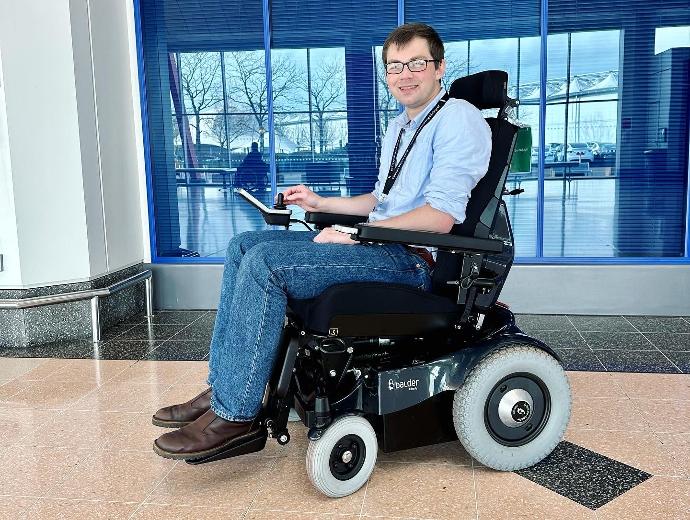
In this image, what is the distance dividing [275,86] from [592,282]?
2.10 metres

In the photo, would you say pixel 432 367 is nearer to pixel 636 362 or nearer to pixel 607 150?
pixel 636 362

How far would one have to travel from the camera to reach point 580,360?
297 centimetres

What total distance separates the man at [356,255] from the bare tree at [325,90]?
1896 mm

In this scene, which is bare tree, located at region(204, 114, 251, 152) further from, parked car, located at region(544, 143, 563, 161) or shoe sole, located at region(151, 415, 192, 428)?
shoe sole, located at region(151, 415, 192, 428)

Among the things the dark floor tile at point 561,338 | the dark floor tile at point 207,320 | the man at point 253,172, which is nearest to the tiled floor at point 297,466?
the dark floor tile at point 561,338

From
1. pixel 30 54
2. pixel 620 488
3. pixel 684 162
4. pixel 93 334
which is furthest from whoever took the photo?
pixel 684 162

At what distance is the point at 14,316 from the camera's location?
3365 millimetres

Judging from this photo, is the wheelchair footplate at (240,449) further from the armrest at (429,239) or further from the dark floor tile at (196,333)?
the dark floor tile at (196,333)

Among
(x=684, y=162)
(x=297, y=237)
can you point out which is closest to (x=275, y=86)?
(x=297, y=237)

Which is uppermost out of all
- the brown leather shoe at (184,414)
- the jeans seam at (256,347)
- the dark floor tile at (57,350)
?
the jeans seam at (256,347)

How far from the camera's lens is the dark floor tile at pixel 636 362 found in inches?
111

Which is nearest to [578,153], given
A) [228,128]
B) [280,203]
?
[228,128]

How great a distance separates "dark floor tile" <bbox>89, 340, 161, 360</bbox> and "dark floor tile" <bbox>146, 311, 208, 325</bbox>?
39 cm

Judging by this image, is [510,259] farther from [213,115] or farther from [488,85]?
[213,115]
